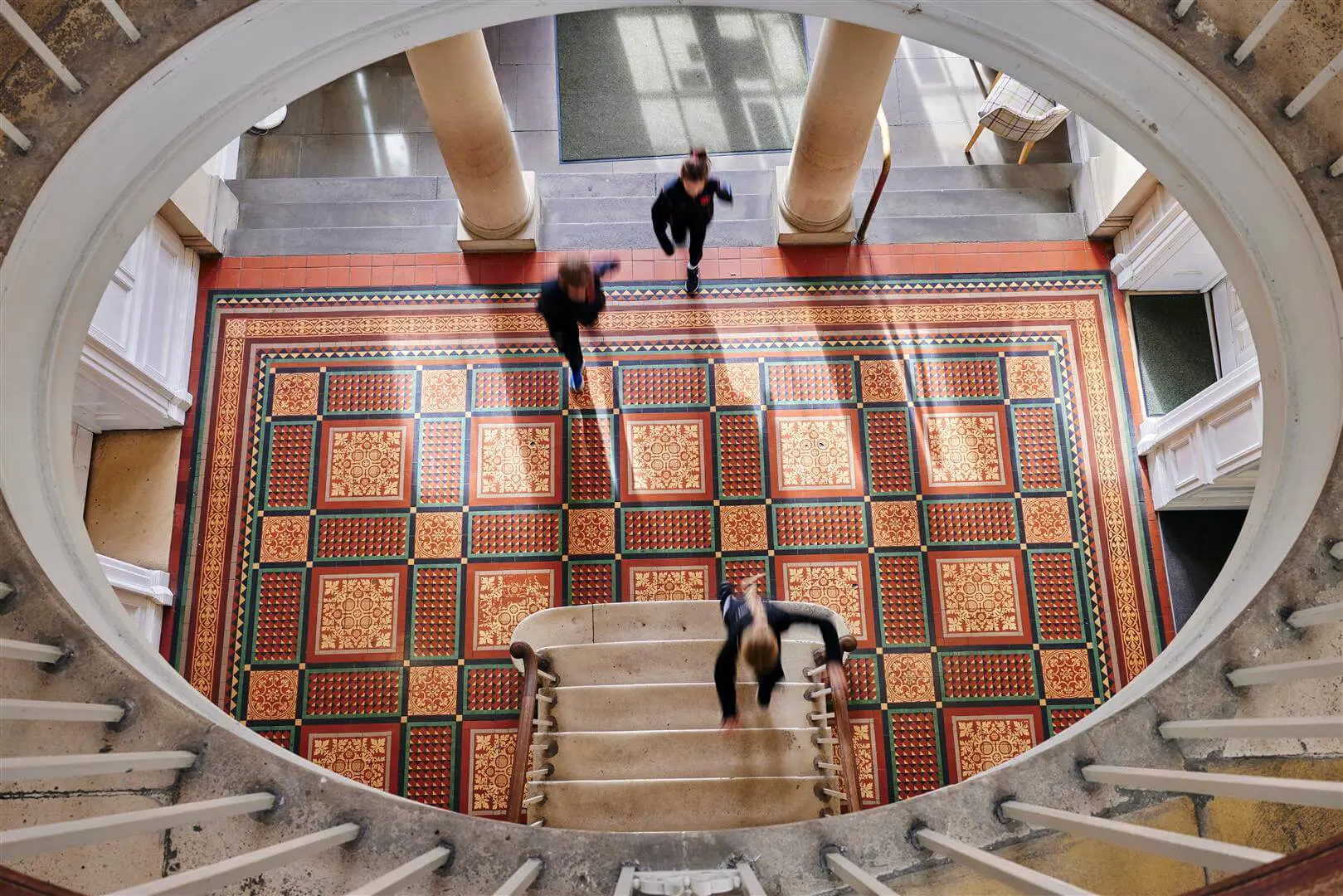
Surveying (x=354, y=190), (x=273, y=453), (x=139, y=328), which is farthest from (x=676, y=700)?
(x=354, y=190)

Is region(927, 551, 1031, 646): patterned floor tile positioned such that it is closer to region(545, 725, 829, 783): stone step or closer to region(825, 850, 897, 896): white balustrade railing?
region(545, 725, 829, 783): stone step

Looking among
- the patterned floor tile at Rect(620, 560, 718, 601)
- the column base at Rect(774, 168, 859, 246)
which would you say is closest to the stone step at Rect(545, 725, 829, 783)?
the patterned floor tile at Rect(620, 560, 718, 601)

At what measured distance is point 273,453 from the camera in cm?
554

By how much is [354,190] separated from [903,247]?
412cm

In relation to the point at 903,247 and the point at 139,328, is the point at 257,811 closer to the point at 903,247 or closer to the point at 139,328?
the point at 139,328

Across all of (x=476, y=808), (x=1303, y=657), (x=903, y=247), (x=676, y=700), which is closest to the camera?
(x=1303, y=657)

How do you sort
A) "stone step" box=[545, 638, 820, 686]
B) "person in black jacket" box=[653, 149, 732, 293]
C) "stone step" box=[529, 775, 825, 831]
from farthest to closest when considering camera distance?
"person in black jacket" box=[653, 149, 732, 293] → "stone step" box=[545, 638, 820, 686] → "stone step" box=[529, 775, 825, 831]

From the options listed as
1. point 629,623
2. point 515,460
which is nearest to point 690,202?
point 515,460

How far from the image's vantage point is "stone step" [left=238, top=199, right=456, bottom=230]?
6109 millimetres

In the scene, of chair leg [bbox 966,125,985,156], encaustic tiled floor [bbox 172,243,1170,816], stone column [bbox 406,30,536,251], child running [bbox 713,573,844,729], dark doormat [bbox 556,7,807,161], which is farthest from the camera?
dark doormat [bbox 556,7,807,161]

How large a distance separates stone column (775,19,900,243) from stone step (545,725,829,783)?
3.38m

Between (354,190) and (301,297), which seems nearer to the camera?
(301,297)

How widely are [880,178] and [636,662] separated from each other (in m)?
3.30

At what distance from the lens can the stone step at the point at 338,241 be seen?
593 cm
